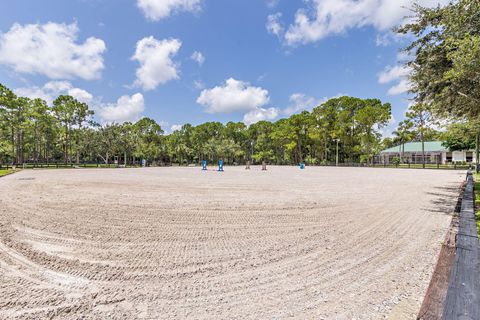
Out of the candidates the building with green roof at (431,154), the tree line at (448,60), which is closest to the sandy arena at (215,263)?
the tree line at (448,60)

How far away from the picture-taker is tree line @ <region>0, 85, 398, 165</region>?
132ft

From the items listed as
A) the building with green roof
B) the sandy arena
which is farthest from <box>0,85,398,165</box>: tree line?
the sandy arena

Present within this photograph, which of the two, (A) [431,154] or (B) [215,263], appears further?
(A) [431,154]

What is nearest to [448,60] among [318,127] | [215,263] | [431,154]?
[215,263]

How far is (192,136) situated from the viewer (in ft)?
226

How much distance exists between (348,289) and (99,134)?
54.5 m

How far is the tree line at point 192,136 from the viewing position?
4012 cm

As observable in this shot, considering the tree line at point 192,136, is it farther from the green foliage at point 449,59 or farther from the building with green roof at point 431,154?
the green foliage at point 449,59

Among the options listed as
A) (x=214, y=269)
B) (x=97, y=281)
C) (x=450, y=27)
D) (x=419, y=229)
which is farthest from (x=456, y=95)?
(x=97, y=281)

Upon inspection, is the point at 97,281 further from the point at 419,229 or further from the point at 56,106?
the point at 56,106

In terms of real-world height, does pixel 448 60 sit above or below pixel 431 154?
above

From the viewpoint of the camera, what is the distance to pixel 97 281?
2.81m

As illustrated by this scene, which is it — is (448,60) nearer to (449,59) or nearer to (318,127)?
(449,59)

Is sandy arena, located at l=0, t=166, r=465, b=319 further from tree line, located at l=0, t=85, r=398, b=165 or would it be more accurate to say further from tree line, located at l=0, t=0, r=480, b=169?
tree line, located at l=0, t=85, r=398, b=165
